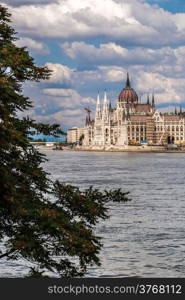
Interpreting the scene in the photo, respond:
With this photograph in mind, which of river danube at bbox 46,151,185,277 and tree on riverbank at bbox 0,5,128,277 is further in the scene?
river danube at bbox 46,151,185,277

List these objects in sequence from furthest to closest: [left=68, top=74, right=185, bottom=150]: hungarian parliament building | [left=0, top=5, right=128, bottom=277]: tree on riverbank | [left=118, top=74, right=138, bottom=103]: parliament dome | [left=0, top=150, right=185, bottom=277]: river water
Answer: [left=118, top=74, right=138, bottom=103]: parliament dome
[left=68, top=74, right=185, bottom=150]: hungarian parliament building
[left=0, top=150, right=185, bottom=277]: river water
[left=0, top=5, right=128, bottom=277]: tree on riverbank

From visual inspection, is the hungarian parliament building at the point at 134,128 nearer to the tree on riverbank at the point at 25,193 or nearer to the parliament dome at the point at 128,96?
the parliament dome at the point at 128,96

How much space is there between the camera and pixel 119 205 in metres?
28.5

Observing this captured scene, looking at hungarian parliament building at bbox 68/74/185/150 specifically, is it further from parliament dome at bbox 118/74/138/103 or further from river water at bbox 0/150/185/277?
river water at bbox 0/150/185/277

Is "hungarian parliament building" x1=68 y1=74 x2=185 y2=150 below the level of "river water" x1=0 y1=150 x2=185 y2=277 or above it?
above

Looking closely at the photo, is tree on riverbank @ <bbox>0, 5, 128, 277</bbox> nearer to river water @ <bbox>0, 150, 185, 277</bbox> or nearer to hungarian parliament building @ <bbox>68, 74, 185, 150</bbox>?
river water @ <bbox>0, 150, 185, 277</bbox>

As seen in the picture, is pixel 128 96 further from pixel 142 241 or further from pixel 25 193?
pixel 25 193

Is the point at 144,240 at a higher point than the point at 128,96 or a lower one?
lower

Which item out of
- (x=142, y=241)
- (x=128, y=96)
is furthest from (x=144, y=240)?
(x=128, y=96)

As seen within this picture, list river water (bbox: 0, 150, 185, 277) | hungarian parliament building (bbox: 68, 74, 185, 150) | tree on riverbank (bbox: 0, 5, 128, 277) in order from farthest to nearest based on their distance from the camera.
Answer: hungarian parliament building (bbox: 68, 74, 185, 150) → river water (bbox: 0, 150, 185, 277) → tree on riverbank (bbox: 0, 5, 128, 277)

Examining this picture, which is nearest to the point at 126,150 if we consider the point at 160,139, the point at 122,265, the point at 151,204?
the point at 160,139

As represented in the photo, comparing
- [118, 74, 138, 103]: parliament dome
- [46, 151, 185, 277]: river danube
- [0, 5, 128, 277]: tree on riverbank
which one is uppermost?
[118, 74, 138, 103]: parliament dome

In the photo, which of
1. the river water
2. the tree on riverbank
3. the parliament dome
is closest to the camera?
the tree on riverbank

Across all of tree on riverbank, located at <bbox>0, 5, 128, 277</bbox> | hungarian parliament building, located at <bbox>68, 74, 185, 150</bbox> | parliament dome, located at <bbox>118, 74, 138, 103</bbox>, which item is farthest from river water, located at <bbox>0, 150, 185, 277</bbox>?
parliament dome, located at <bbox>118, 74, 138, 103</bbox>
